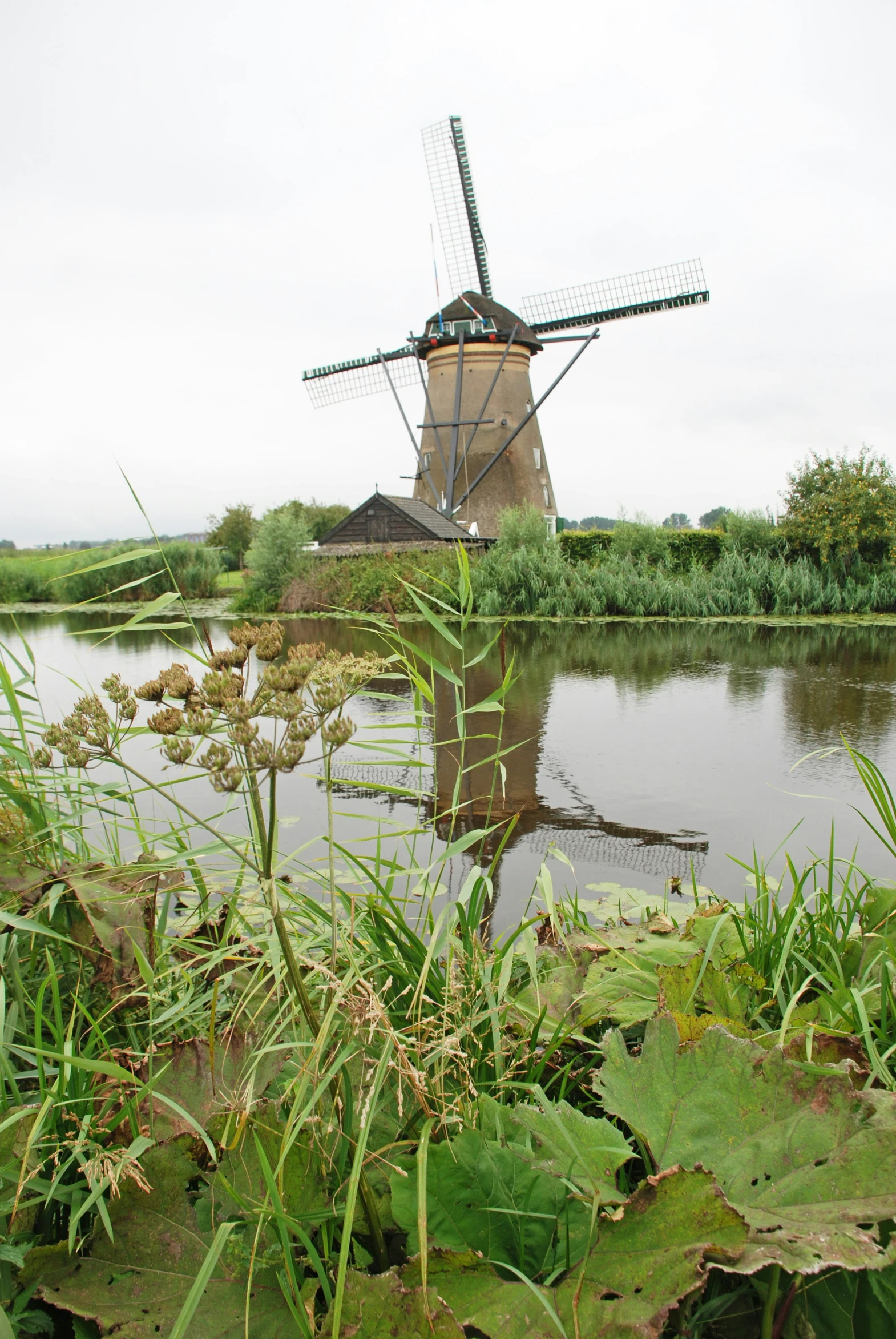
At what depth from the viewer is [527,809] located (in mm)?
4848

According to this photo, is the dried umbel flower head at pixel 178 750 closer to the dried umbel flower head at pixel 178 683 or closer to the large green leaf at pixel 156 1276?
the dried umbel flower head at pixel 178 683

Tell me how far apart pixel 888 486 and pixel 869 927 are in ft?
60.6

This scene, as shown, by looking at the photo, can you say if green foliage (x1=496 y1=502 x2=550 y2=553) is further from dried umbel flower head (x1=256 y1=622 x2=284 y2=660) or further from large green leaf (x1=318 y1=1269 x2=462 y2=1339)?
large green leaf (x1=318 y1=1269 x2=462 y2=1339)

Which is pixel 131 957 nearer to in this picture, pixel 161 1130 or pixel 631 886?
pixel 161 1130

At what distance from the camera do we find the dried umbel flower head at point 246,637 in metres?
1.21

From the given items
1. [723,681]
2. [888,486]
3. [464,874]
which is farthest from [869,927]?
[888,486]

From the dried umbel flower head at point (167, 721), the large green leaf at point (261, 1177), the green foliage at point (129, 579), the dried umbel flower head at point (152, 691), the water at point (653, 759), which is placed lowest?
the water at point (653, 759)

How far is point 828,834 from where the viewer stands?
4.19 metres

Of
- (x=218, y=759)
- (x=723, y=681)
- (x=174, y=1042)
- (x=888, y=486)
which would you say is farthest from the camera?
(x=888, y=486)

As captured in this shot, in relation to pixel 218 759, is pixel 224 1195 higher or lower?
lower

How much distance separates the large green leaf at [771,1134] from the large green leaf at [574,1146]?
4 cm

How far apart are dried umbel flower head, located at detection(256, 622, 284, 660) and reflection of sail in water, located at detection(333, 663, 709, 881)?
1.38m

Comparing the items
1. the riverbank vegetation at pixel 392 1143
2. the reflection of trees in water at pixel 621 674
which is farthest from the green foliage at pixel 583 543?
the riverbank vegetation at pixel 392 1143

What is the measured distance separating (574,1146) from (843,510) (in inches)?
754
